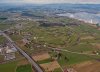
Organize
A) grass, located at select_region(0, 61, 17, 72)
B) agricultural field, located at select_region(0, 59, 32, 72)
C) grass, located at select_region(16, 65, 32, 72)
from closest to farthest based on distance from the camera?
1. grass, located at select_region(16, 65, 32, 72)
2. agricultural field, located at select_region(0, 59, 32, 72)
3. grass, located at select_region(0, 61, 17, 72)

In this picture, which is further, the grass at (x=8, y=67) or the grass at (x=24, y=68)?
the grass at (x=8, y=67)

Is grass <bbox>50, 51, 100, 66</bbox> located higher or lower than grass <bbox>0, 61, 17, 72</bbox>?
higher

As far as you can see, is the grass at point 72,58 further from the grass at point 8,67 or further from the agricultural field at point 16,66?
the grass at point 8,67

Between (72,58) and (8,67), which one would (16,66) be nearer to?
(8,67)

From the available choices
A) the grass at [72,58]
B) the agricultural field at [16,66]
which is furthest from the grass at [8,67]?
the grass at [72,58]

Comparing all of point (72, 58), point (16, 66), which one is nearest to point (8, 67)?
point (16, 66)

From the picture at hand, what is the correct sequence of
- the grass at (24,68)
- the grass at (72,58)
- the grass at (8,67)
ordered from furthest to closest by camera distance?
1. the grass at (72,58)
2. the grass at (8,67)
3. the grass at (24,68)

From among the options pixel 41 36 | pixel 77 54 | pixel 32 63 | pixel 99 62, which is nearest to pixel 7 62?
Result: pixel 32 63

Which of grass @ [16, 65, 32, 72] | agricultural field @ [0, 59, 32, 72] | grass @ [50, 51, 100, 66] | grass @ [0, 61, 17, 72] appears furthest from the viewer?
grass @ [50, 51, 100, 66]

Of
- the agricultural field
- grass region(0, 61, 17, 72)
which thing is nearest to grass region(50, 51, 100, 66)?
the agricultural field

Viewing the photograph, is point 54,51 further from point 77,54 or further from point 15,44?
point 15,44

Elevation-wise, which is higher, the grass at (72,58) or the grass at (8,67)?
the grass at (72,58)

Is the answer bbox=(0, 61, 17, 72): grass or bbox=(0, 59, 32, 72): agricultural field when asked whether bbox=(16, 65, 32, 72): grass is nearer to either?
bbox=(0, 59, 32, 72): agricultural field
